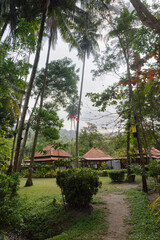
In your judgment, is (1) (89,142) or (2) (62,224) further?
(1) (89,142)

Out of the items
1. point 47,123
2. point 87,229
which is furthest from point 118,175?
point 87,229

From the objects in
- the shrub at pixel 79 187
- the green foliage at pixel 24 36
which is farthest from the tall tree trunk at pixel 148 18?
the shrub at pixel 79 187

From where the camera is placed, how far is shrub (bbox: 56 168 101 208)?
4.50 meters

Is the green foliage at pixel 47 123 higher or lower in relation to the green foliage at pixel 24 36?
lower

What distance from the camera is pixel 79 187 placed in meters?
4.54

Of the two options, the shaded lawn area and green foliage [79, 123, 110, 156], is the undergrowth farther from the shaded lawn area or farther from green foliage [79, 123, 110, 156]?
green foliage [79, 123, 110, 156]

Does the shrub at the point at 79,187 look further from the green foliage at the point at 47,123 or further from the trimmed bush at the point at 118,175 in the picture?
the trimmed bush at the point at 118,175

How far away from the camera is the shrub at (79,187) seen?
4.50 meters

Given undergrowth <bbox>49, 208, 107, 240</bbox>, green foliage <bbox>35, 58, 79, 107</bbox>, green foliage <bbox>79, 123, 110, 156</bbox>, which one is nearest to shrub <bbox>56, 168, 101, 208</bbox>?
undergrowth <bbox>49, 208, 107, 240</bbox>

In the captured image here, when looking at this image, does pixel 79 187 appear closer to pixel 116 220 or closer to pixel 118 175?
pixel 116 220

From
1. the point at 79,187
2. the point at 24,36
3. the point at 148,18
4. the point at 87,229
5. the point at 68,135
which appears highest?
the point at 68,135

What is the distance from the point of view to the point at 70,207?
15.6 ft

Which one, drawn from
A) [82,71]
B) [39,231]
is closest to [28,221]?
[39,231]

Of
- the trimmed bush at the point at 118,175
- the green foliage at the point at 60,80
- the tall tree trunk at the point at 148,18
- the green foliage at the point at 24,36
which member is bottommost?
the trimmed bush at the point at 118,175
